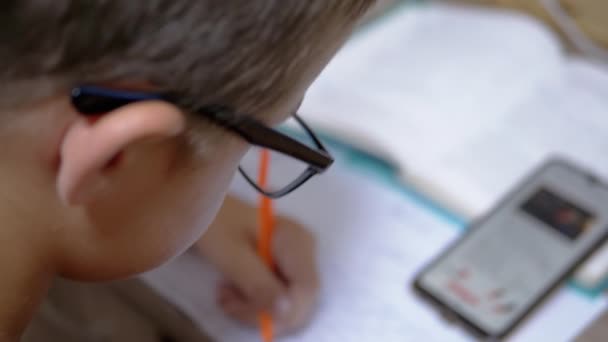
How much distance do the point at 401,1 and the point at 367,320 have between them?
1.43 feet

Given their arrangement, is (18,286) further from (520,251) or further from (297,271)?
(520,251)

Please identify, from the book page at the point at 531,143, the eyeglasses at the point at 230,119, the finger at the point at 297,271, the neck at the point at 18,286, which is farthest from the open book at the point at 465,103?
the neck at the point at 18,286

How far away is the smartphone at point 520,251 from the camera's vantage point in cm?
54

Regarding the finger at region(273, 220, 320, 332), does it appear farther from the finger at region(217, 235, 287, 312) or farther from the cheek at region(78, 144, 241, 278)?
the cheek at region(78, 144, 241, 278)

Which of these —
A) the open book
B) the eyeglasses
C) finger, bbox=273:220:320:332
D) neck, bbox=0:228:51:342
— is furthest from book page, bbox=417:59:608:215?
neck, bbox=0:228:51:342

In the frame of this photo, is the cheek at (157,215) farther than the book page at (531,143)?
No

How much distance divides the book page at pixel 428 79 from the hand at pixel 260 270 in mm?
137

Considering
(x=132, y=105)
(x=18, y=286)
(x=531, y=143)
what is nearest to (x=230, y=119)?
(x=132, y=105)

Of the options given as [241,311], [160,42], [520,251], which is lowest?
[241,311]

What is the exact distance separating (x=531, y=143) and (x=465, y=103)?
0.08 m

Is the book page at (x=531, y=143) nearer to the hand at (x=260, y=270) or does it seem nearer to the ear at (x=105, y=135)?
the hand at (x=260, y=270)

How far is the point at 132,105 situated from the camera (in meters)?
0.28

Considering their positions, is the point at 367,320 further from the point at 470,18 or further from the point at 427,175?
the point at 470,18

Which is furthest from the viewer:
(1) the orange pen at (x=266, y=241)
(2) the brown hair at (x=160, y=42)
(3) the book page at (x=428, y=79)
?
(3) the book page at (x=428, y=79)
